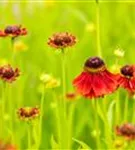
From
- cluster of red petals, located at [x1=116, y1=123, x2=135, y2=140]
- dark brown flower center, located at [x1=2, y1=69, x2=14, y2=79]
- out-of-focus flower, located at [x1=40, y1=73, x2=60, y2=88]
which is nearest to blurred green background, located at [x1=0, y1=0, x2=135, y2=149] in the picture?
out-of-focus flower, located at [x1=40, y1=73, x2=60, y2=88]

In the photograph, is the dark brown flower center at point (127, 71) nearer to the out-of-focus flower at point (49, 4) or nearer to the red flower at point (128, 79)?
the red flower at point (128, 79)

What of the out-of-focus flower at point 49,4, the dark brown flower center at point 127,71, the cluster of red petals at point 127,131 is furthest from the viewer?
the out-of-focus flower at point 49,4

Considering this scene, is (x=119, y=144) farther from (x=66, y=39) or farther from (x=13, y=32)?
(x=13, y=32)

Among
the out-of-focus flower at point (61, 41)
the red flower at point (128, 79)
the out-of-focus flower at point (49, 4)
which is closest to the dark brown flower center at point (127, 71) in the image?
the red flower at point (128, 79)

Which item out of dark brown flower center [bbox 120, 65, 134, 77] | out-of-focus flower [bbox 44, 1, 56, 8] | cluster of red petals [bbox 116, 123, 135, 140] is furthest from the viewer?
out-of-focus flower [bbox 44, 1, 56, 8]

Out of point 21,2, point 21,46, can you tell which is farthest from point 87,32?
point 21,46

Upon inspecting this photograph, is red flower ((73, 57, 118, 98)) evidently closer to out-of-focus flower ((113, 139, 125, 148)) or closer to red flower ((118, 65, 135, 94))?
red flower ((118, 65, 135, 94))

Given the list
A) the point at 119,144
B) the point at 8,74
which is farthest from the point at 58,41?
the point at 119,144
